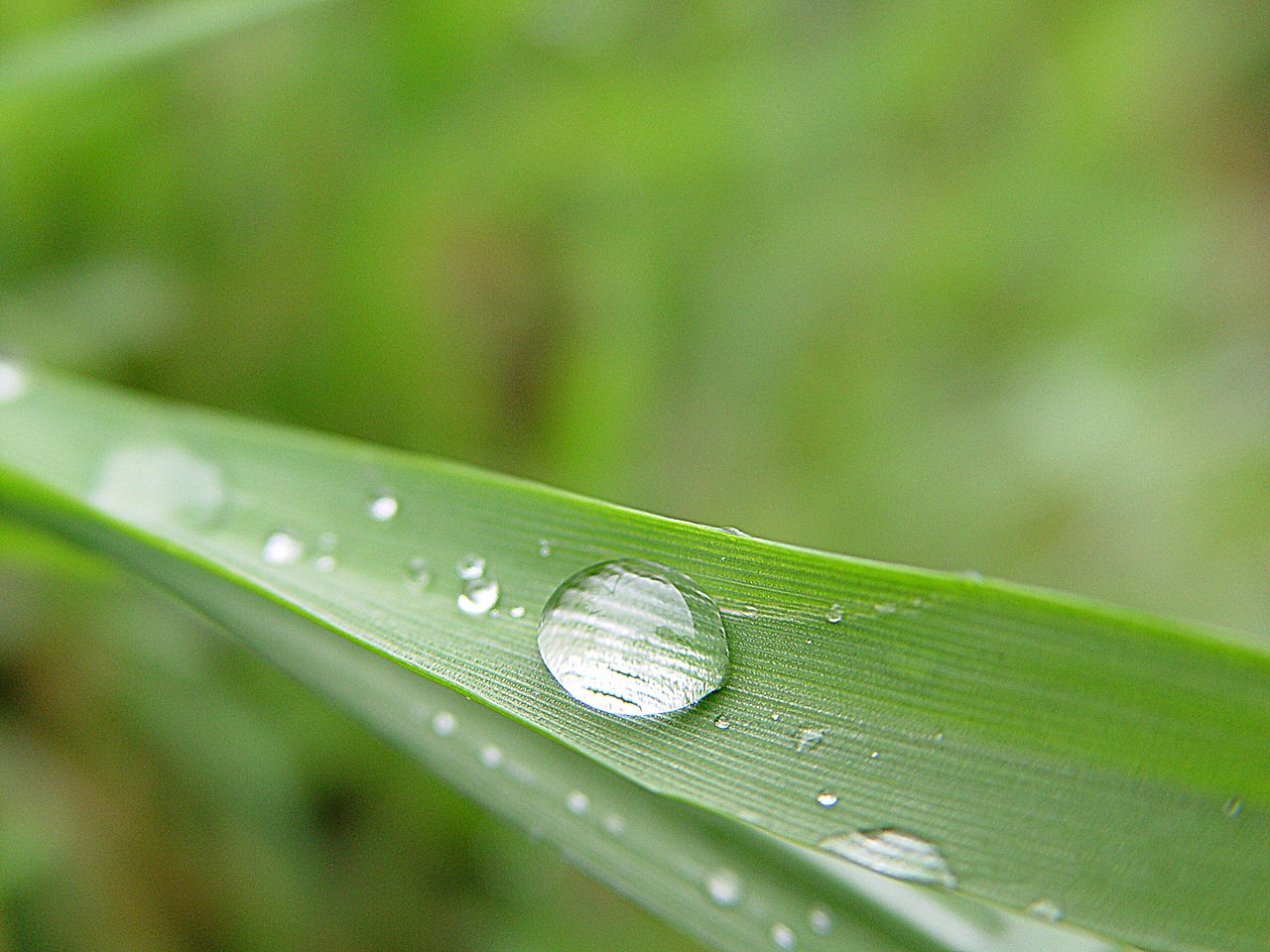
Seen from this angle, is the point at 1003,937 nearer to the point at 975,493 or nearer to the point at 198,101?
the point at 975,493

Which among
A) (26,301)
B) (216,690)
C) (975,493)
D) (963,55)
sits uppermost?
(963,55)

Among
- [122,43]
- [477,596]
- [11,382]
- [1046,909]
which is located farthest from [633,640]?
[122,43]

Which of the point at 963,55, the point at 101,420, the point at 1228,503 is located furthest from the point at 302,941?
the point at 963,55

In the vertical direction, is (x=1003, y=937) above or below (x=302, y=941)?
above

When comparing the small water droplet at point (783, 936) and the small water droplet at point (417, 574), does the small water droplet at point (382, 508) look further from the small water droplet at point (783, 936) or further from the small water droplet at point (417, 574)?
the small water droplet at point (783, 936)

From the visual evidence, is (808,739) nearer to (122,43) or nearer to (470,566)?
(470,566)

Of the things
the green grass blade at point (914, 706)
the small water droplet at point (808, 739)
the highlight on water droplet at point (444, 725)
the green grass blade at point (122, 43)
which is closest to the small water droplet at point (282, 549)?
the green grass blade at point (914, 706)

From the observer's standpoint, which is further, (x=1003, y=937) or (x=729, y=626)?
(x=1003, y=937)

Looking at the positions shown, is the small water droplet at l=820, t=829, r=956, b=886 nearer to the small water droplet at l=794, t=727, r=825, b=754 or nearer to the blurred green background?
the small water droplet at l=794, t=727, r=825, b=754
